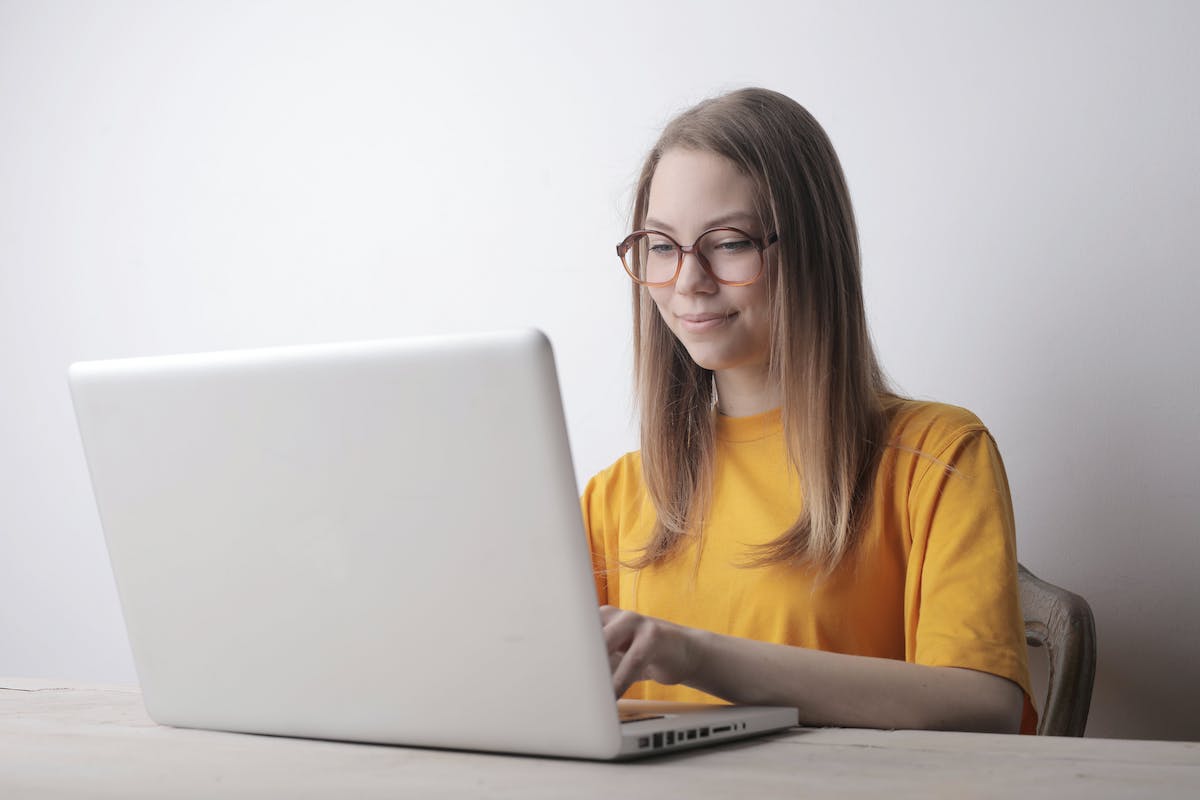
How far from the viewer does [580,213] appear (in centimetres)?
204

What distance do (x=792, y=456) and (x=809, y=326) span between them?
0.46 feet

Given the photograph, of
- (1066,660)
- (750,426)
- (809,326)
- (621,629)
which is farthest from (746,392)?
(621,629)

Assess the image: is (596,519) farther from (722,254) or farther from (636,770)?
(636,770)

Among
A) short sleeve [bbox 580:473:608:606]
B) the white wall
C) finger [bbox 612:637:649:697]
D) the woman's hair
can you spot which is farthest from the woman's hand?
the white wall

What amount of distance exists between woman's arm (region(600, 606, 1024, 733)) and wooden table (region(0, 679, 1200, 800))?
0.07 metres

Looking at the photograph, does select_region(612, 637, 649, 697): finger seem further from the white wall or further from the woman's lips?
the white wall

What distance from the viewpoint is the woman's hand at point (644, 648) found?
88cm

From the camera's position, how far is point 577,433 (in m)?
2.05

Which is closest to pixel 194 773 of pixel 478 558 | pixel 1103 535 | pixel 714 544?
pixel 478 558

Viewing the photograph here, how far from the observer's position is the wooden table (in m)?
0.68

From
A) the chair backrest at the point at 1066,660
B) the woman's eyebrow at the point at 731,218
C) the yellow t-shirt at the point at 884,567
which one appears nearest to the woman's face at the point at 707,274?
the woman's eyebrow at the point at 731,218

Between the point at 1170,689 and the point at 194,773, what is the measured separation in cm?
122

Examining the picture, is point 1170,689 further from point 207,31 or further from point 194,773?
point 207,31

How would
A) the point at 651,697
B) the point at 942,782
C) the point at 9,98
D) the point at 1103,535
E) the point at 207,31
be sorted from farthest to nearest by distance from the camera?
the point at 9,98
the point at 207,31
the point at 1103,535
the point at 651,697
the point at 942,782
